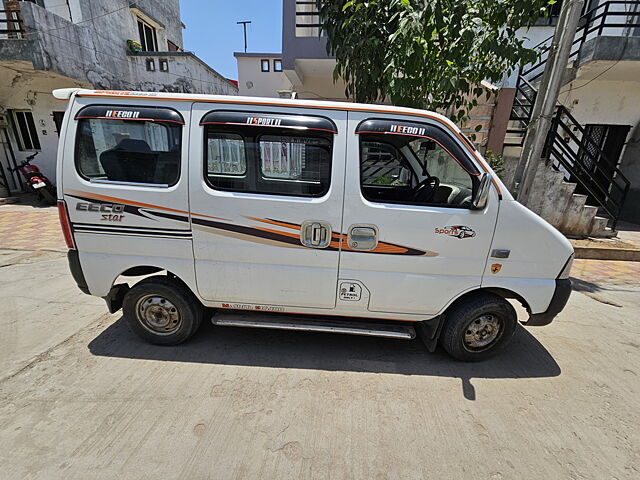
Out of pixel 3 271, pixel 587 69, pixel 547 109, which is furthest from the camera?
pixel 587 69

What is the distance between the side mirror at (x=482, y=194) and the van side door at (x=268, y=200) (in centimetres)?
108

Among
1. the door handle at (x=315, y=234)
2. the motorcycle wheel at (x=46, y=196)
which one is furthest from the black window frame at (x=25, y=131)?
the door handle at (x=315, y=234)

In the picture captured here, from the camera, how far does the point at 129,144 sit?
2.47 m

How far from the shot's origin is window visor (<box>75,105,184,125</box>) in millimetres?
2371

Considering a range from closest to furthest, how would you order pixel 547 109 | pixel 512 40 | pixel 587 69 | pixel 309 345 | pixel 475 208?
1. pixel 475 208
2. pixel 309 345
3. pixel 512 40
4. pixel 547 109
5. pixel 587 69

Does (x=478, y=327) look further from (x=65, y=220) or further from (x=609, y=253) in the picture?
(x=609, y=253)

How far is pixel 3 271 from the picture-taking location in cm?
439

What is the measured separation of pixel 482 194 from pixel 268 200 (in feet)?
5.59

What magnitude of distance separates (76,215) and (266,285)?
1.75 meters

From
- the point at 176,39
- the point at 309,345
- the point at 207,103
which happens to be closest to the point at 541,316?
the point at 309,345

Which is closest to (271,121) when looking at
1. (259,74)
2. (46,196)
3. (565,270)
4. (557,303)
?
(565,270)

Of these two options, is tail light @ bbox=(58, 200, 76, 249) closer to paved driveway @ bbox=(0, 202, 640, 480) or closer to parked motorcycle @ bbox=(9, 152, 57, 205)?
paved driveway @ bbox=(0, 202, 640, 480)

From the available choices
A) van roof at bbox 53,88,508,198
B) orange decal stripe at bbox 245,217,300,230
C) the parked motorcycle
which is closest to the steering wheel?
van roof at bbox 53,88,508,198

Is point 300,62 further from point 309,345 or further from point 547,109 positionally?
point 309,345
